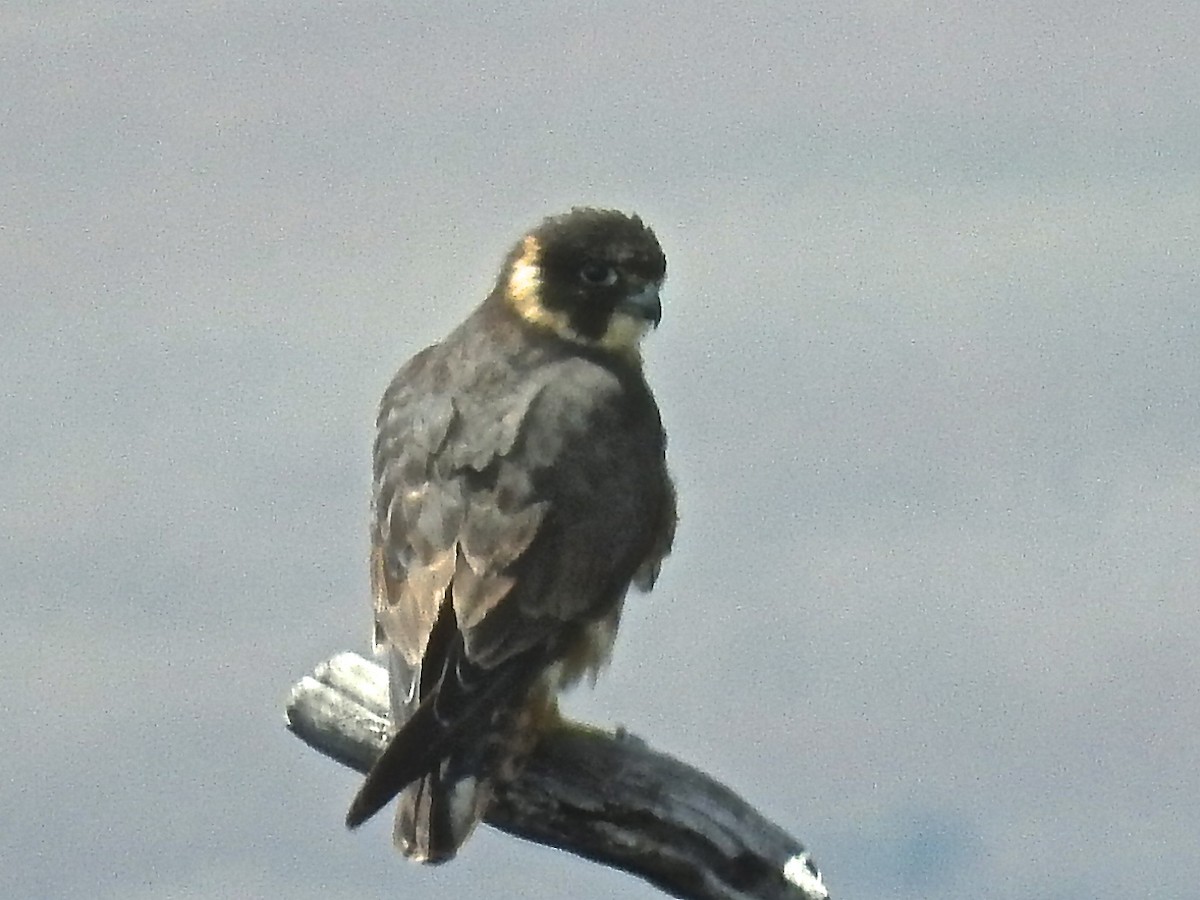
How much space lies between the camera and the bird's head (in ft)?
33.0

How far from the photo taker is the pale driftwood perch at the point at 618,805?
8.34 m

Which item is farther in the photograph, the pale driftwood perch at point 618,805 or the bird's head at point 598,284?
A: the bird's head at point 598,284

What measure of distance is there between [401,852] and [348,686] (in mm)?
1017

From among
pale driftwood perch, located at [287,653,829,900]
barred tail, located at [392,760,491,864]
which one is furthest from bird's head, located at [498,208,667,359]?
barred tail, located at [392,760,491,864]

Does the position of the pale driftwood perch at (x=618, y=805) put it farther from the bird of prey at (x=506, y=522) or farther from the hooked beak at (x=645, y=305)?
the hooked beak at (x=645, y=305)

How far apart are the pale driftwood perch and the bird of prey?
0.19m

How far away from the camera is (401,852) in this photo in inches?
327

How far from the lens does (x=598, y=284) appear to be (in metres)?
10.1

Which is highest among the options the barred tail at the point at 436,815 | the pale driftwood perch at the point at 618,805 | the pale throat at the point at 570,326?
the pale throat at the point at 570,326

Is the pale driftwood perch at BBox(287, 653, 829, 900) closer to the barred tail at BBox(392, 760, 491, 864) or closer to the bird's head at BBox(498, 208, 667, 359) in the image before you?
the barred tail at BBox(392, 760, 491, 864)

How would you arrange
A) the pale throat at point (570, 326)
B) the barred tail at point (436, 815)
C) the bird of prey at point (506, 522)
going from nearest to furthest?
the barred tail at point (436, 815), the bird of prey at point (506, 522), the pale throat at point (570, 326)

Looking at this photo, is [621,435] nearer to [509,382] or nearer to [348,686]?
[509,382]

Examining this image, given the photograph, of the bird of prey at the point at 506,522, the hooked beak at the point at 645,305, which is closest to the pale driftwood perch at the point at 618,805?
the bird of prey at the point at 506,522

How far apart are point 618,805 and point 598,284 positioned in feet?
7.73
